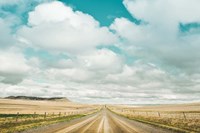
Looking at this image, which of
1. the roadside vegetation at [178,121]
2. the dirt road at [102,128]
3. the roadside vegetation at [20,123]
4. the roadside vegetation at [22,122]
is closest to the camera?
the dirt road at [102,128]

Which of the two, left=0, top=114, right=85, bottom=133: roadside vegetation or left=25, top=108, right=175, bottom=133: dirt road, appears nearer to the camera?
left=25, top=108, right=175, bottom=133: dirt road

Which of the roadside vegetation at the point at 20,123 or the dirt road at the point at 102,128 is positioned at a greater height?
the roadside vegetation at the point at 20,123

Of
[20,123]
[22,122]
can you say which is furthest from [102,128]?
[22,122]

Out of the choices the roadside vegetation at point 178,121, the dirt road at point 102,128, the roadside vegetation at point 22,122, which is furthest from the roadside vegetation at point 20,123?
the roadside vegetation at point 178,121

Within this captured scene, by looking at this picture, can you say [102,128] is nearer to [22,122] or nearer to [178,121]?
[178,121]

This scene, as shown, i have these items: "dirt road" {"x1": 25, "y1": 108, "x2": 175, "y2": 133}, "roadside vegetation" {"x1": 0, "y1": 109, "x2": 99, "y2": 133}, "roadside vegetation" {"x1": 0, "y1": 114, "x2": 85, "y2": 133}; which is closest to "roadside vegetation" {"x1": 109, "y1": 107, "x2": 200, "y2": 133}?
"dirt road" {"x1": 25, "y1": 108, "x2": 175, "y2": 133}

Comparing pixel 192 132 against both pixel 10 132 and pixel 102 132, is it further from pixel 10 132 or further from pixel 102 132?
pixel 10 132

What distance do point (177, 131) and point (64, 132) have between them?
10.6 meters

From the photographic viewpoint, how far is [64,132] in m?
22.4

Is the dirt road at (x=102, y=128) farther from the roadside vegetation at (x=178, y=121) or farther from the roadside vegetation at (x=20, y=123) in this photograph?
the roadside vegetation at (x=20, y=123)

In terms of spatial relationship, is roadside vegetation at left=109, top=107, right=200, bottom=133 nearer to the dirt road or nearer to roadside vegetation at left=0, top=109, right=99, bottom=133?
the dirt road

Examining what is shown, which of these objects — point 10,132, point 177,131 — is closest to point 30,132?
point 10,132

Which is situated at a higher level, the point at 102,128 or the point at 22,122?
the point at 22,122

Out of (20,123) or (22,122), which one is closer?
(20,123)
